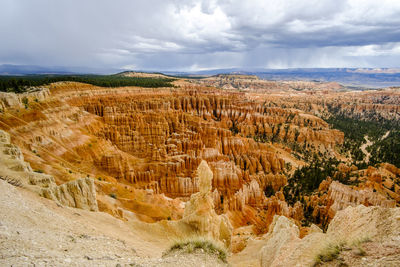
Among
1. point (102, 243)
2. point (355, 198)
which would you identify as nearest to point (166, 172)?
point (355, 198)

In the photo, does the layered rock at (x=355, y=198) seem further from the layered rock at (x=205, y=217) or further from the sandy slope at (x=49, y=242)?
the sandy slope at (x=49, y=242)

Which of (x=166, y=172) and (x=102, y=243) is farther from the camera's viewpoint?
(x=166, y=172)

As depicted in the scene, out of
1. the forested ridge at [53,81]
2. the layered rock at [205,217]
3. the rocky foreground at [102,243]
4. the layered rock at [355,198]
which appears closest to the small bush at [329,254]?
the rocky foreground at [102,243]

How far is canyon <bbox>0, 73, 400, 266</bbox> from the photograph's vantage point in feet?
37.7

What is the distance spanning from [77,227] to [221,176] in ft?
80.9

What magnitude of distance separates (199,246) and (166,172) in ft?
79.7

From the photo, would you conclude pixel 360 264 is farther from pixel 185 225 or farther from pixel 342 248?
pixel 185 225

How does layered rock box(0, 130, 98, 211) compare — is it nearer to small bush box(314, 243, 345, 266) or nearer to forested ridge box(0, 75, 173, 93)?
small bush box(314, 243, 345, 266)

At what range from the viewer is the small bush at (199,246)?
20.6ft

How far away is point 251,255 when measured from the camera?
1074 cm

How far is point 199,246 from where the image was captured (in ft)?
21.0

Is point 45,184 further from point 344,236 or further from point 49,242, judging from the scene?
point 344,236

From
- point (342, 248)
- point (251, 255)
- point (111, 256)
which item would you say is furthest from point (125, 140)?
point (342, 248)

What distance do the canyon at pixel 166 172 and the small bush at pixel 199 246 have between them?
2.34m
